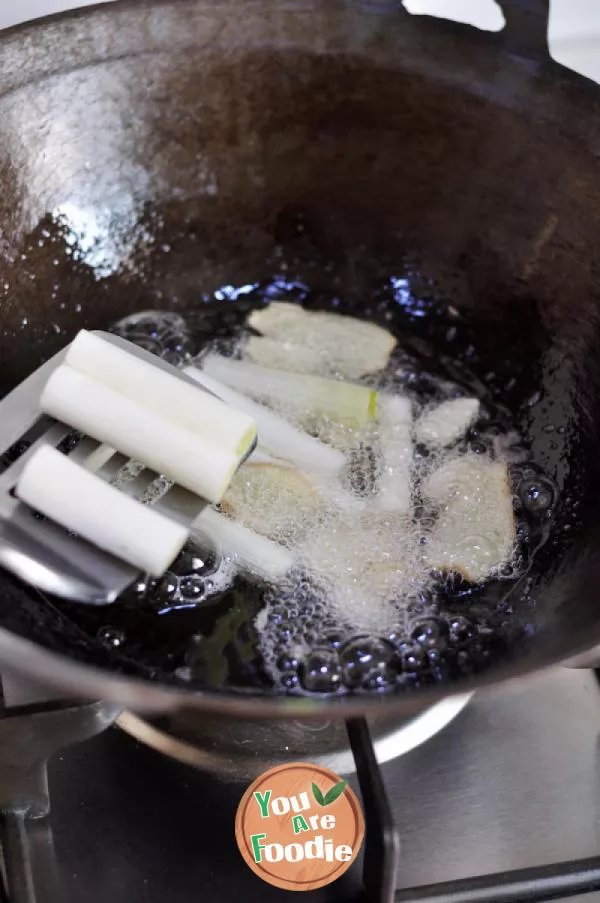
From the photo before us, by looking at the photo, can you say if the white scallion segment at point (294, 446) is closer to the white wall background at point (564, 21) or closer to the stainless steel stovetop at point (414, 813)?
the stainless steel stovetop at point (414, 813)

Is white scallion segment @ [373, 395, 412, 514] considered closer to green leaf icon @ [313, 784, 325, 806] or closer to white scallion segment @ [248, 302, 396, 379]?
white scallion segment @ [248, 302, 396, 379]

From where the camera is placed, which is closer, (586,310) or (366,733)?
(366,733)

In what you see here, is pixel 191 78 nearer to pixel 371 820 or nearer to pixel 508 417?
pixel 508 417

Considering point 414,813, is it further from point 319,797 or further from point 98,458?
point 98,458

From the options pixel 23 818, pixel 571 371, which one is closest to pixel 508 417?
pixel 571 371

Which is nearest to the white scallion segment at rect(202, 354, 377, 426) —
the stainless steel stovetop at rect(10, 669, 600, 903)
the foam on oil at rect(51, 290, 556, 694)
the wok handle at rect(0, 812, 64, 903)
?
the foam on oil at rect(51, 290, 556, 694)

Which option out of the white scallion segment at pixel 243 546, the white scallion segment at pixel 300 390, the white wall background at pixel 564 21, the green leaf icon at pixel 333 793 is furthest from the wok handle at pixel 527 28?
the green leaf icon at pixel 333 793
